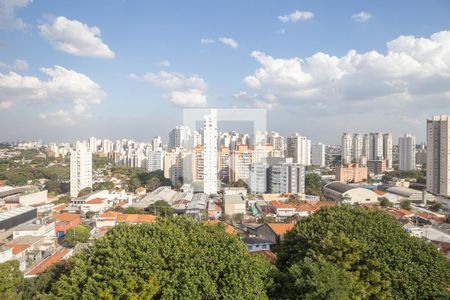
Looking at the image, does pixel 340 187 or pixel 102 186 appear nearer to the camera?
pixel 340 187

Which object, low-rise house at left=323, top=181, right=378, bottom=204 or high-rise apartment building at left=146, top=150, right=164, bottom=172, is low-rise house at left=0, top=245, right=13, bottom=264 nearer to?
low-rise house at left=323, top=181, right=378, bottom=204

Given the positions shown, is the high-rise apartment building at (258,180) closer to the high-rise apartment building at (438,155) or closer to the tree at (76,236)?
the high-rise apartment building at (438,155)

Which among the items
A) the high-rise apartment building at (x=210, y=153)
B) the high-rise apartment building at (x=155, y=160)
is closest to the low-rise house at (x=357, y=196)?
the high-rise apartment building at (x=210, y=153)

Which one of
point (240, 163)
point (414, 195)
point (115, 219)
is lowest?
point (414, 195)

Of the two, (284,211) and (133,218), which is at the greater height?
(133,218)

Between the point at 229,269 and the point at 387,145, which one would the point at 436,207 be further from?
the point at 387,145

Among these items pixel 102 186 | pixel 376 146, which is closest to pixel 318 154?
pixel 376 146
